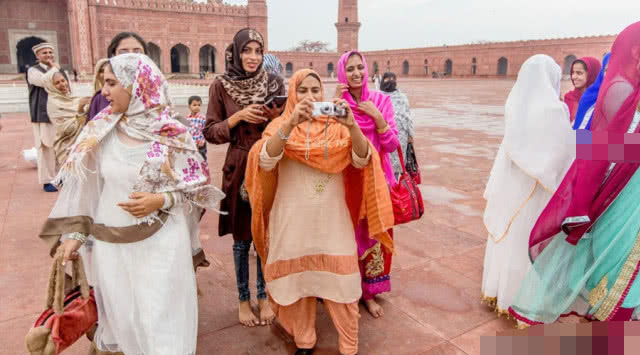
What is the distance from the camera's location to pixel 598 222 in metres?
2.19

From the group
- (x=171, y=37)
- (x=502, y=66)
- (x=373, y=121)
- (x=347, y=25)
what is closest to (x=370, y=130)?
(x=373, y=121)

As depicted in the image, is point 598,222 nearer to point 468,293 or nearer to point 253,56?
point 468,293

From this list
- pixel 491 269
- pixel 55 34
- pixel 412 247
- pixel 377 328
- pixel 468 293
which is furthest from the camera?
pixel 55 34

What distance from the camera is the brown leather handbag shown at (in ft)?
5.46

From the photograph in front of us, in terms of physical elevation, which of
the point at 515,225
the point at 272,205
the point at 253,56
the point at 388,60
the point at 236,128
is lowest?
the point at 515,225

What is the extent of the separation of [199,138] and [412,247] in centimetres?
220

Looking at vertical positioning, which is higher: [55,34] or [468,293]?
[55,34]

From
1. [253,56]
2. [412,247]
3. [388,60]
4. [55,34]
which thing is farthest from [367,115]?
[388,60]

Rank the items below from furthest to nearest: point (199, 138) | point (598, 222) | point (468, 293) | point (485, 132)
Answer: point (485, 132) < point (199, 138) < point (468, 293) < point (598, 222)

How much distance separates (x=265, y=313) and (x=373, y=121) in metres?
1.23

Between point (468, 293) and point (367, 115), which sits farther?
point (468, 293)

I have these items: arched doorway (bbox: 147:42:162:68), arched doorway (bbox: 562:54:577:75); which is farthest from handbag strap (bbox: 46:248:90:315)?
arched doorway (bbox: 562:54:577:75)

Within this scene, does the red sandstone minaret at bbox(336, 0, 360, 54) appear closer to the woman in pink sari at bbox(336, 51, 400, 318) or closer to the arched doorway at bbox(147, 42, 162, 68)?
the arched doorway at bbox(147, 42, 162, 68)

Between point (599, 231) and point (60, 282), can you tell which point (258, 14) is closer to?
point (599, 231)
